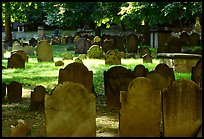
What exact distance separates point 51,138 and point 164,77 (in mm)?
3831

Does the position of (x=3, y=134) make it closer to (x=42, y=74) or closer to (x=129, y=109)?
(x=129, y=109)

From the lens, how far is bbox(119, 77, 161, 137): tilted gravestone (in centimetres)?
710

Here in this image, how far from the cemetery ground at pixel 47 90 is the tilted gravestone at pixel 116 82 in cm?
22

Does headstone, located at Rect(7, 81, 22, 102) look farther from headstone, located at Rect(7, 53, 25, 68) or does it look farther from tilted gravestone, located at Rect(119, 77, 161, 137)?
headstone, located at Rect(7, 53, 25, 68)

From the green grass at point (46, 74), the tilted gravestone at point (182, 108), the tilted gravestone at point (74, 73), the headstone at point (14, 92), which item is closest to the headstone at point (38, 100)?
the tilted gravestone at point (74, 73)

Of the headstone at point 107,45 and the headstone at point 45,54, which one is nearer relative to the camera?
the headstone at point 45,54

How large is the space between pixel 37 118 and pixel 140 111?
2.52 m

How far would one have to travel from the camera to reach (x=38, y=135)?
731 centimetres

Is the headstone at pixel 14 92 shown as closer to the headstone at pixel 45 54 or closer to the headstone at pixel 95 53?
the headstone at pixel 45 54

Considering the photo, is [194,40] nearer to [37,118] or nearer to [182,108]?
[37,118]

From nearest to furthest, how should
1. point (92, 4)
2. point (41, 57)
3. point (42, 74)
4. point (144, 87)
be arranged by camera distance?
point (144, 87) → point (42, 74) → point (41, 57) → point (92, 4)

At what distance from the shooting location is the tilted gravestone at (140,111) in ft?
23.3

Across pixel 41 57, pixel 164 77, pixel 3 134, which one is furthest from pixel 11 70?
pixel 3 134

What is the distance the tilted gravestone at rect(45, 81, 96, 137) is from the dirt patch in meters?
0.61
